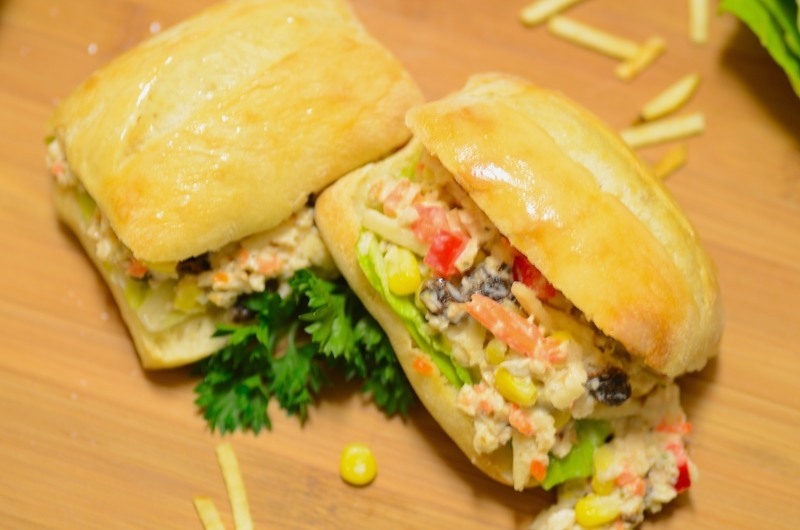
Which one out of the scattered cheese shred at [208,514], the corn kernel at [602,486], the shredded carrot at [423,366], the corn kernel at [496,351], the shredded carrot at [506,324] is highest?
the shredded carrot at [506,324]

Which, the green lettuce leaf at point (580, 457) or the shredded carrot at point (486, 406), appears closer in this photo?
the shredded carrot at point (486, 406)

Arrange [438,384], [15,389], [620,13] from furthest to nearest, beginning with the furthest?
[620,13]
[15,389]
[438,384]

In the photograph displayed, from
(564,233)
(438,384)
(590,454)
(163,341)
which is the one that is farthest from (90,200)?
(590,454)

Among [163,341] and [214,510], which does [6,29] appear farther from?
[214,510]

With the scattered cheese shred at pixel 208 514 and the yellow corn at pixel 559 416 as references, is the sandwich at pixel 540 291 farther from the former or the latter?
the scattered cheese shred at pixel 208 514

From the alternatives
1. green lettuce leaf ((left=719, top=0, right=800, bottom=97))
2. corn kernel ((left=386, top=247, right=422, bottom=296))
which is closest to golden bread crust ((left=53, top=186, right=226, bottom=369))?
corn kernel ((left=386, top=247, right=422, bottom=296))

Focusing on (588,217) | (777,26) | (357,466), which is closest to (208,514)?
(357,466)

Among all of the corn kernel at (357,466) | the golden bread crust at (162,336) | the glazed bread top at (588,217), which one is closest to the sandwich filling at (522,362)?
the glazed bread top at (588,217)

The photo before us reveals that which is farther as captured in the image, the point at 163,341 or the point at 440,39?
the point at 440,39
